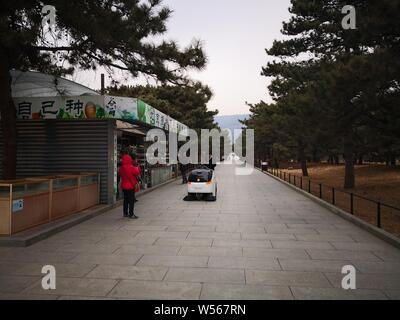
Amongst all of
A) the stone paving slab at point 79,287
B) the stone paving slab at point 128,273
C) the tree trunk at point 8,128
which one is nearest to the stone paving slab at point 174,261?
the stone paving slab at point 128,273

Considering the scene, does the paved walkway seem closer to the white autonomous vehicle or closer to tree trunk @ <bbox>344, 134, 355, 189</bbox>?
the white autonomous vehicle

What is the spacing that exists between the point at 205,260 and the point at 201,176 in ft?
28.0

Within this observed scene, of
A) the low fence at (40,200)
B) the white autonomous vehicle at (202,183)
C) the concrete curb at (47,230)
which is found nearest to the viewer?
the concrete curb at (47,230)

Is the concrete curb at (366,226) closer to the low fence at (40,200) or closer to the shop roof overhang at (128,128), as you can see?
the low fence at (40,200)

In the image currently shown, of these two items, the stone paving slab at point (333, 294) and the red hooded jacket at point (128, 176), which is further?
the red hooded jacket at point (128, 176)

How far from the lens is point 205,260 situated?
640cm

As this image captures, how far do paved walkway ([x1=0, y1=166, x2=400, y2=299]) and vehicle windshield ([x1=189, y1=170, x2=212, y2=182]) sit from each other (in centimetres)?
410

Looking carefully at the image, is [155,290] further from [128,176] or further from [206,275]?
[128,176]

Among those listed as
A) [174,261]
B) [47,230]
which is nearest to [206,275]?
[174,261]

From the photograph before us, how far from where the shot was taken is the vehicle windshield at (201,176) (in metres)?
14.9

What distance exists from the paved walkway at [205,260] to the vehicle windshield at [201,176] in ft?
13.5

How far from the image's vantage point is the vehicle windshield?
14.9 m

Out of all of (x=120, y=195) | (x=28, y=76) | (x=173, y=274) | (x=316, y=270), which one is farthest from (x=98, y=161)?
(x=316, y=270)
